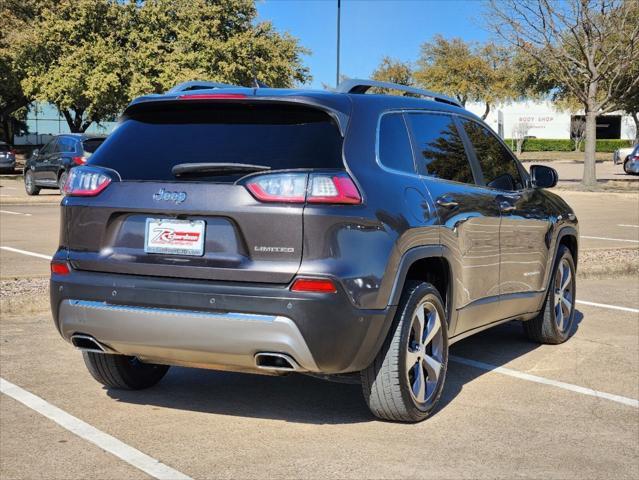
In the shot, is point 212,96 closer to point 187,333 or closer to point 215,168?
point 215,168

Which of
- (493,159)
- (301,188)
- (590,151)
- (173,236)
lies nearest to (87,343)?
(173,236)

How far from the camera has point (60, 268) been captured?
190 inches

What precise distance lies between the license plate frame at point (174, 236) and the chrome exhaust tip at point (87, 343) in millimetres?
591

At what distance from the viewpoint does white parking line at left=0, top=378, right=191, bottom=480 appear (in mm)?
4152

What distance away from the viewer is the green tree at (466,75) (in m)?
67.1

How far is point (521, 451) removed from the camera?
4559 mm

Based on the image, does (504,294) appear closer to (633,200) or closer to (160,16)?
(633,200)

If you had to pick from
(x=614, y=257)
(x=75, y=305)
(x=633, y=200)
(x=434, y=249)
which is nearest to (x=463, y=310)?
(x=434, y=249)

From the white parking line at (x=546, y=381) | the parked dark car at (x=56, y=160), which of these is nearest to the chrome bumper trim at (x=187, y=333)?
the white parking line at (x=546, y=381)

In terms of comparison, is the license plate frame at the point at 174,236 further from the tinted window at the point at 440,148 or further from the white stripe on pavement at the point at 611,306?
the white stripe on pavement at the point at 611,306

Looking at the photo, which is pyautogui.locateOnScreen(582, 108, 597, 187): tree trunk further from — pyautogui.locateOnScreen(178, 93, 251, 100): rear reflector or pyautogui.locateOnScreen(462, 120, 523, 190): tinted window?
pyautogui.locateOnScreen(178, 93, 251, 100): rear reflector

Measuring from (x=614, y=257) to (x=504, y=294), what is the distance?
6.22m

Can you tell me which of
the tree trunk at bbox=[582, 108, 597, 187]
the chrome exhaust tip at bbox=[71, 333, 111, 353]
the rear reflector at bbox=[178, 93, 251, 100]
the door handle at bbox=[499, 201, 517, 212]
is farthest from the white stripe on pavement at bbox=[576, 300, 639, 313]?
the tree trunk at bbox=[582, 108, 597, 187]

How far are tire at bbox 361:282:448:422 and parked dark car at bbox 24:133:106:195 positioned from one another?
64.0ft
